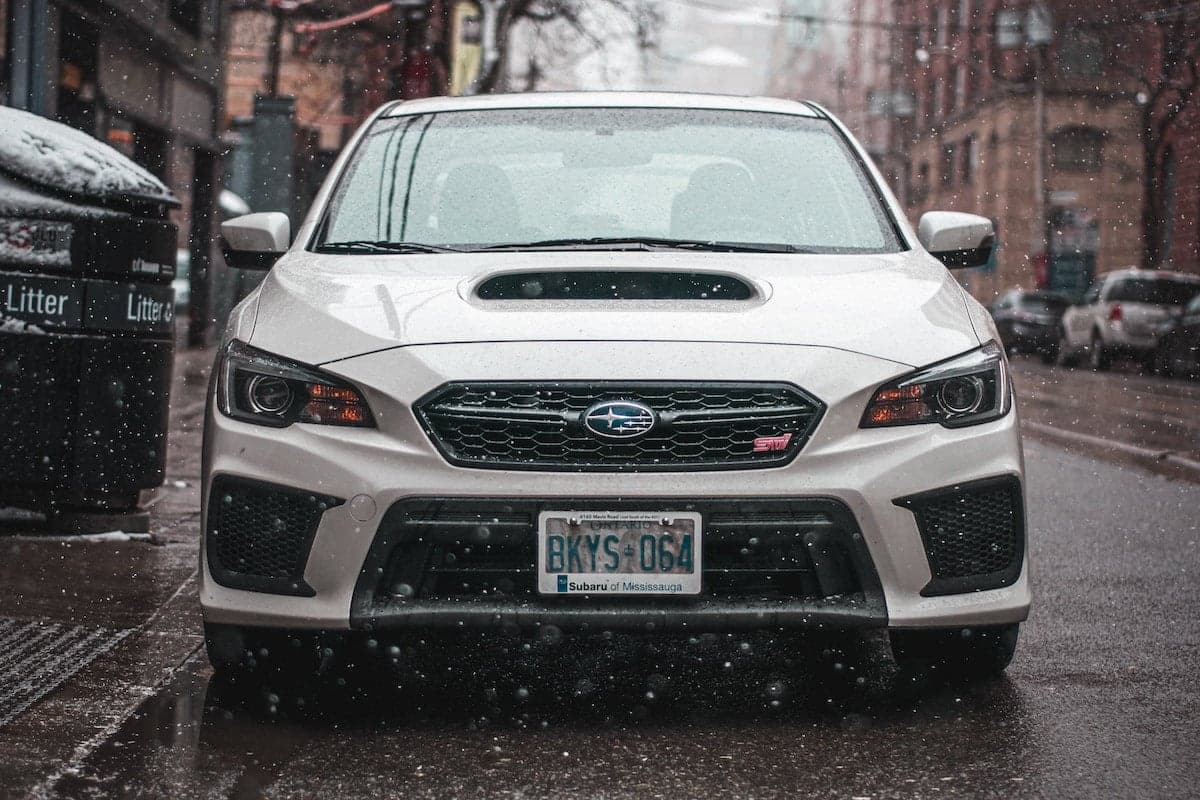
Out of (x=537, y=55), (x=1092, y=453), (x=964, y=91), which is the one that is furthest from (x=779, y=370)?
(x=964, y=91)

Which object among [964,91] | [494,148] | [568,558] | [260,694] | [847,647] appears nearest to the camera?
[568,558]

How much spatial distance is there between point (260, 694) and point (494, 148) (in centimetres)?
191

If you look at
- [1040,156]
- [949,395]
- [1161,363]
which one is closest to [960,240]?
[949,395]

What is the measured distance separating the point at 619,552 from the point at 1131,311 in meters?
26.3

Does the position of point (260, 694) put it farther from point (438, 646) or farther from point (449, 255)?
point (449, 255)

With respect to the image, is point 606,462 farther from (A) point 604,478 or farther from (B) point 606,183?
(B) point 606,183

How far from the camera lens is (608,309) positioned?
4.20 m

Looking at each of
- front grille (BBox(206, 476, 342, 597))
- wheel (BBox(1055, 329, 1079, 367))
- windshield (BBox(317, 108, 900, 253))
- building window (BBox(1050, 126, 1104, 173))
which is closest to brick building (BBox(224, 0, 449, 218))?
windshield (BBox(317, 108, 900, 253))

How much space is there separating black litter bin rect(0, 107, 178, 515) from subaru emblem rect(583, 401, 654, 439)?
123 inches

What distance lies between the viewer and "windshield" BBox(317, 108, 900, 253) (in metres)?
5.00

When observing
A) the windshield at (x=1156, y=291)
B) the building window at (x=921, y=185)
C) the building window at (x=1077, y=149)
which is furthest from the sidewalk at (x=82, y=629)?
the building window at (x=921, y=185)

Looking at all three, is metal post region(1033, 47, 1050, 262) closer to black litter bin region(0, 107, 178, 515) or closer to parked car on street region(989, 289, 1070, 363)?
parked car on street region(989, 289, 1070, 363)

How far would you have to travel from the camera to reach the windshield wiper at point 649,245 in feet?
15.9

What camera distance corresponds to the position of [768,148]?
216 inches
